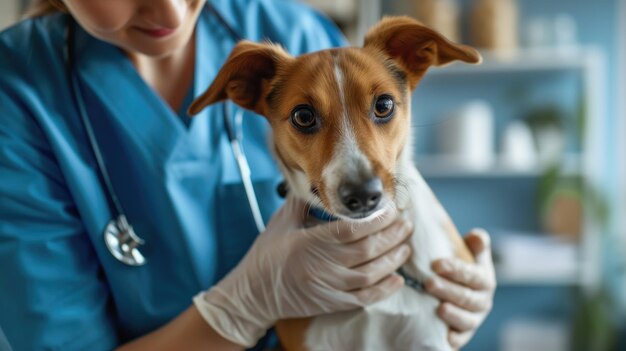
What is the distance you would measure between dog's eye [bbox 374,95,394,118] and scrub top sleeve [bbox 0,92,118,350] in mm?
659

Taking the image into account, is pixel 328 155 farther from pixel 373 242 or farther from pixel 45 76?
pixel 45 76

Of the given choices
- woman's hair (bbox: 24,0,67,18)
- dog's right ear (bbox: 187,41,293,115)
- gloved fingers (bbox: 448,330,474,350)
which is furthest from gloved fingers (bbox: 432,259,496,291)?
woman's hair (bbox: 24,0,67,18)

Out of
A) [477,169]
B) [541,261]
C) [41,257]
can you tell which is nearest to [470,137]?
[477,169]

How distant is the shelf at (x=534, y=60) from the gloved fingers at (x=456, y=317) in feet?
6.62

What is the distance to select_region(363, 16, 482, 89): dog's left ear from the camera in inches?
41.1

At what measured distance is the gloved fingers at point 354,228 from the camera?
1.04 m

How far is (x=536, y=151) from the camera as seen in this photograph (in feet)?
10.1

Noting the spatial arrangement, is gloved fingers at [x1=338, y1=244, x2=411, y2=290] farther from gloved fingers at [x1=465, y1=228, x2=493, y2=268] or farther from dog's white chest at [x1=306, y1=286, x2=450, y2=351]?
gloved fingers at [x1=465, y1=228, x2=493, y2=268]

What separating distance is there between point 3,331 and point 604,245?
9.62 ft

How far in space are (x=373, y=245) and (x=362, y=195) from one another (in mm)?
202

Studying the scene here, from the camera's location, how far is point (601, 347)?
8.75 ft

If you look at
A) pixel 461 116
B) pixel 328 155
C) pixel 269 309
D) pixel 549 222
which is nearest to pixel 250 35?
pixel 328 155

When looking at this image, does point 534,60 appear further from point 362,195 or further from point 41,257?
point 41,257

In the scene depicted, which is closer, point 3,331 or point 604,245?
point 3,331
